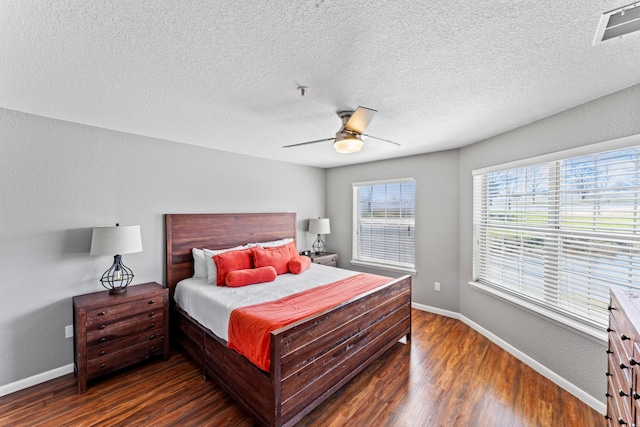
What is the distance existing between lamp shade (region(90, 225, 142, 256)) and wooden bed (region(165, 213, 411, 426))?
620mm

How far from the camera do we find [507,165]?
2.93 meters

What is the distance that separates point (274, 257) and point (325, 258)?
4.88 feet

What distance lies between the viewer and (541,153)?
8.44 ft

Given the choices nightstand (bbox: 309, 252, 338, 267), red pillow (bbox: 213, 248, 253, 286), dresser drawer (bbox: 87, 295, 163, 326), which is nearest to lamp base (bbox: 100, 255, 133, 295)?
dresser drawer (bbox: 87, 295, 163, 326)

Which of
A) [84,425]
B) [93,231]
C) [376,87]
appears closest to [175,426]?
[84,425]

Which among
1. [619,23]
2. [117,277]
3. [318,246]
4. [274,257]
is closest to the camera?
[619,23]

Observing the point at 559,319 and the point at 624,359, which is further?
the point at 559,319

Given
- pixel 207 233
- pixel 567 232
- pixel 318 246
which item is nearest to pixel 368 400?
pixel 567 232

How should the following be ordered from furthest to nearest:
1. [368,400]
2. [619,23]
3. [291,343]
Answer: [368,400] < [291,343] < [619,23]

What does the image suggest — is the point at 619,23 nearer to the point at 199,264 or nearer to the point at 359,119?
the point at 359,119

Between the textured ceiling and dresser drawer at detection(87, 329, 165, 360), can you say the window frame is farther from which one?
dresser drawer at detection(87, 329, 165, 360)

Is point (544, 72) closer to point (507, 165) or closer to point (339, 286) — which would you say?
point (507, 165)

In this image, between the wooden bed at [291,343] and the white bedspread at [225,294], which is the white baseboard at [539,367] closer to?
the wooden bed at [291,343]

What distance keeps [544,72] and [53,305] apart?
4.35m
